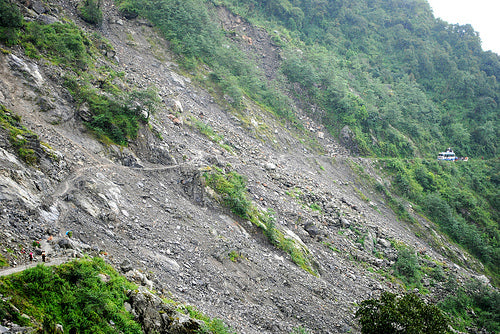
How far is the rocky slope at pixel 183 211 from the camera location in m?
14.4

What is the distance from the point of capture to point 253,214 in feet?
77.1

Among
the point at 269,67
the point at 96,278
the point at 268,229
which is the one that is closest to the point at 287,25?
the point at 269,67

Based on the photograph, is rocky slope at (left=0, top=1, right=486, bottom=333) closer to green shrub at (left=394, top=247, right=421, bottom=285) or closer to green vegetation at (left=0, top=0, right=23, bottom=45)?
green vegetation at (left=0, top=0, right=23, bottom=45)

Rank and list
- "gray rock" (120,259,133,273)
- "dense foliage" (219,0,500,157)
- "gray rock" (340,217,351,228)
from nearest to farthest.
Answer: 1. "gray rock" (120,259,133,273)
2. "gray rock" (340,217,351,228)
3. "dense foliage" (219,0,500,157)

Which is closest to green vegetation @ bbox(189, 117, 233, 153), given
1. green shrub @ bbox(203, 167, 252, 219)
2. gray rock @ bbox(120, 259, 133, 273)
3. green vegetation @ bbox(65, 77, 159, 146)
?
green shrub @ bbox(203, 167, 252, 219)

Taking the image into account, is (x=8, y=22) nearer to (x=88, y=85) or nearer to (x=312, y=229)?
(x=88, y=85)

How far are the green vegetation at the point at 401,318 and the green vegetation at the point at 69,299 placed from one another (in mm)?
Answer: 12301

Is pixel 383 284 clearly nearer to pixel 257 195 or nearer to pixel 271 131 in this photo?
pixel 257 195

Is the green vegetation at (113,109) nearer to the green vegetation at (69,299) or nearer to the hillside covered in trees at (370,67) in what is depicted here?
the green vegetation at (69,299)

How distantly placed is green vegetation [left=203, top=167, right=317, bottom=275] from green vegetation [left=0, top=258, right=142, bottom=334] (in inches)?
488

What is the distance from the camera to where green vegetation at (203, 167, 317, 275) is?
22.3 m

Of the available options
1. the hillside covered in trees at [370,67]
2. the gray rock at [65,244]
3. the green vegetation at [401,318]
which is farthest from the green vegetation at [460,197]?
the gray rock at [65,244]

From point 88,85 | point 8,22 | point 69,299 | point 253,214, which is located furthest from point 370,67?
point 69,299

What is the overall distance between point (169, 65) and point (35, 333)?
3766 centimetres
